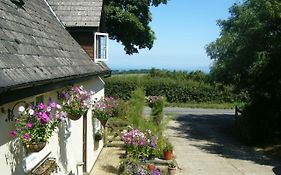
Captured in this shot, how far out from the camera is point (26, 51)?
6.67 meters

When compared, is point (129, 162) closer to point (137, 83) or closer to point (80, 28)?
point (80, 28)

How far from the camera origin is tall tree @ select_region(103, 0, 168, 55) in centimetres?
2877

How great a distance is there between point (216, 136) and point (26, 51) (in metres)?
18.0

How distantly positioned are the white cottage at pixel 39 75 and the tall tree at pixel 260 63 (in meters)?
9.06

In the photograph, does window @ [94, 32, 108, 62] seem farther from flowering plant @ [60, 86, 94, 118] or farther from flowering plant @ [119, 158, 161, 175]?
flowering plant @ [60, 86, 94, 118]

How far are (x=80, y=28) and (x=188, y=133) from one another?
11948 millimetres

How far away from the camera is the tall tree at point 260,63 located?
19359mm

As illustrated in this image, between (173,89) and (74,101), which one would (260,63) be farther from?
(173,89)

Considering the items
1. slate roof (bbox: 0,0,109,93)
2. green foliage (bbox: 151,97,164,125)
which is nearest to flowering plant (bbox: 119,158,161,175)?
slate roof (bbox: 0,0,109,93)

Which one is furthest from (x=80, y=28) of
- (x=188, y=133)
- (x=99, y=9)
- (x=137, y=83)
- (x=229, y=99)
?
(x=229, y=99)

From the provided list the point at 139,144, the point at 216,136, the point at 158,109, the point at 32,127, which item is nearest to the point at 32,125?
the point at 32,127

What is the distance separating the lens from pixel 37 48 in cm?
752

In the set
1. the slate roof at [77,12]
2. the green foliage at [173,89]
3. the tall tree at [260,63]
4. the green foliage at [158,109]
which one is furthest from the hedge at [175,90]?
the slate roof at [77,12]

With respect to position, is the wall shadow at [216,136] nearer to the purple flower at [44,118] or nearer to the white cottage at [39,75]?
the white cottage at [39,75]
